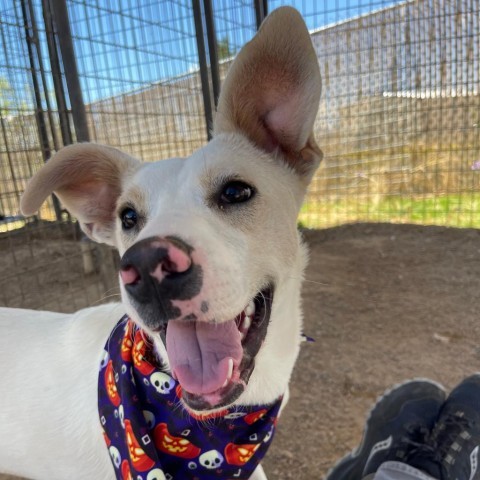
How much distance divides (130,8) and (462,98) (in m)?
4.05

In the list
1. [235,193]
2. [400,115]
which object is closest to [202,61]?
[400,115]

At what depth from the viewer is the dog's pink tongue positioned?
1198mm

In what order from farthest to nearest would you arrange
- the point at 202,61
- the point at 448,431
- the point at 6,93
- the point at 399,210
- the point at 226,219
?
the point at 399,210 < the point at 202,61 < the point at 6,93 < the point at 448,431 < the point at 226,219

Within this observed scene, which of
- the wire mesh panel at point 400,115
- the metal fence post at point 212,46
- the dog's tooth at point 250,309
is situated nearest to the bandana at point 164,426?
the dog's tooth at point 250,309

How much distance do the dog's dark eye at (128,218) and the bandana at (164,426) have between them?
1.26 ft

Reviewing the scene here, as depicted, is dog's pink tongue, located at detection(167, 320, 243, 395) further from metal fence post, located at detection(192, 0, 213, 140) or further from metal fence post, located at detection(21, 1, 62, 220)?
metal fence post, located at detection(192, 0, 213, 140)

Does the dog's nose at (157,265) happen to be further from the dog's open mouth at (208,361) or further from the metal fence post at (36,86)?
the metal fence post at (36,86)

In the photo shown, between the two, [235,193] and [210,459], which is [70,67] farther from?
[210,459]

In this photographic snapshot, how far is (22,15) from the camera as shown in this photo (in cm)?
382

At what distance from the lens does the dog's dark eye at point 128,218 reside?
1501mm

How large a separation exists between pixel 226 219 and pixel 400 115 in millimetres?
5089

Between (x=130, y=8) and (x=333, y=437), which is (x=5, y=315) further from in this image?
(x=130, y=8)

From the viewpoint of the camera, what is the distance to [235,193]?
1392mm

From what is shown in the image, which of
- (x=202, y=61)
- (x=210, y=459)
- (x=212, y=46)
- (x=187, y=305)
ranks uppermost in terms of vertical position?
(x=212, y=46)
